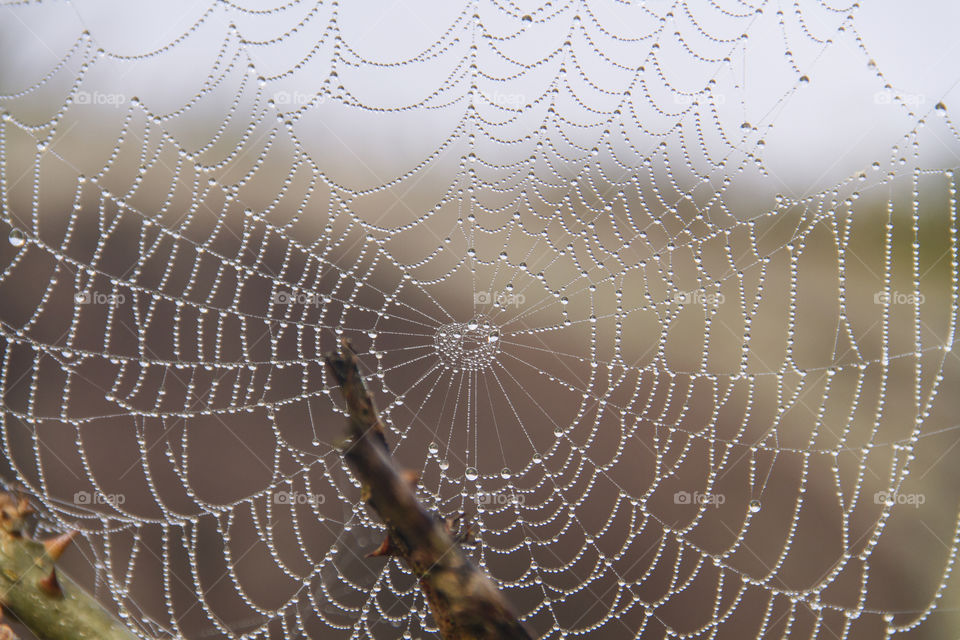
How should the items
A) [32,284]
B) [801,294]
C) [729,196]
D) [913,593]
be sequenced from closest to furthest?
[729,196], [32,284], [913,593], [801,294]

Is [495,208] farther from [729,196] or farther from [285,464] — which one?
[285,464]

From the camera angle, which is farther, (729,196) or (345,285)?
(345,285)

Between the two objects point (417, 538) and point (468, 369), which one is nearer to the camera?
point (417, 538)

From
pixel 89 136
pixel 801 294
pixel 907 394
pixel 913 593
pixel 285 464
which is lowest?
pixel 913 593

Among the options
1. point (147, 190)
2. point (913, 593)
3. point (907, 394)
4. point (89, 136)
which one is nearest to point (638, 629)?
point (913, 593)

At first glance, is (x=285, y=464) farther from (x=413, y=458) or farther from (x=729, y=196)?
(x=729, y=196)

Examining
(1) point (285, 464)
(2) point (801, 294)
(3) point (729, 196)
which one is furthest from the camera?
(2) point (801, 294)

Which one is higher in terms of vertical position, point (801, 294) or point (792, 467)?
point (801, 294)

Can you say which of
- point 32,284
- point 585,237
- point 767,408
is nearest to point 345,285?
point 585,237
